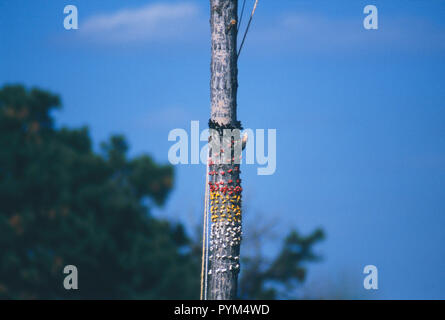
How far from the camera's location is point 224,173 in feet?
19.1

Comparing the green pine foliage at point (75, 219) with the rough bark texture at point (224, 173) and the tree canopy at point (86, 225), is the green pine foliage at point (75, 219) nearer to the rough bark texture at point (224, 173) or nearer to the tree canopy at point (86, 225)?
the tree canopy at point (86, 225)

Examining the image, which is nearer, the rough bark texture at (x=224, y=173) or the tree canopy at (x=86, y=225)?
the rough bark texture at (x=224, y=173)

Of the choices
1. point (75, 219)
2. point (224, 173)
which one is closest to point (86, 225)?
point (75, 219)

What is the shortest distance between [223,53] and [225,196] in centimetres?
138

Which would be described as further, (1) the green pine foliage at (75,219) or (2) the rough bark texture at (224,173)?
(1) the green pine foliage at (75,219)

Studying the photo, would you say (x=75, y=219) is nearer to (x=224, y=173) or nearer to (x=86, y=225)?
(x=86, y=225)

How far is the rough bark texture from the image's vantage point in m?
5.81

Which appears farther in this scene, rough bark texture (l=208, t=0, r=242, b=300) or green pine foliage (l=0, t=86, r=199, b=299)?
green pine foliage (l=0, t=86, r=199, b=299)

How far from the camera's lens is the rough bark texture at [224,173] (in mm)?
5812

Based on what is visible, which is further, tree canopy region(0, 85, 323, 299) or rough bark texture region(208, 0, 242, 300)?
tree canopy region(0, 85, 323, 299)

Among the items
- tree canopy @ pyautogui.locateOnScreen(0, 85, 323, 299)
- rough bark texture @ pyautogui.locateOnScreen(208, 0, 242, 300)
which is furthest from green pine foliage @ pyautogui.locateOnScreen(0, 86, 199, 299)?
rough bark texture @ pyautogui.locateOnScreen(208, 0, 242, 300)

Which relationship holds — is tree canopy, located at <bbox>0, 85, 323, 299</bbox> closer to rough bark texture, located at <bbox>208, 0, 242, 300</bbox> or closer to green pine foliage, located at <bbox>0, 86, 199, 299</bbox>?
green pine foliage, located at <bbox>0, 86, 199, 299</bbox>

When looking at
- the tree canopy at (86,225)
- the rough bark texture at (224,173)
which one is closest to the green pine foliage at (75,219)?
the tree canopy at (86,225)
